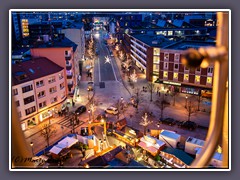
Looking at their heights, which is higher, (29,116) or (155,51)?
(155,51)

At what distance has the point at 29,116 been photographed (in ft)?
104

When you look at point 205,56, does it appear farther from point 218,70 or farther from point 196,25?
point 196,25

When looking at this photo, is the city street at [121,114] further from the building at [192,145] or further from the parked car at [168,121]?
the building at [192,145]

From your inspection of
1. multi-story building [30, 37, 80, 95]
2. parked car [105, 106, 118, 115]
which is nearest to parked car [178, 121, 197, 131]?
parked car [105, 106, 118, 115]

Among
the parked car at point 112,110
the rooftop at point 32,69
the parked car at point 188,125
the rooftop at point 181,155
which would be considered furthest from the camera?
the parked car at point 112,110

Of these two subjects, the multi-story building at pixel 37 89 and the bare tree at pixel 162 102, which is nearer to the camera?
the multi-story building at pixel 37 89

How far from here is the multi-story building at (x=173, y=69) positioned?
41.0 meters

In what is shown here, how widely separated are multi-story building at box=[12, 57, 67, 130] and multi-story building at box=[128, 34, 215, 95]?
1728cm

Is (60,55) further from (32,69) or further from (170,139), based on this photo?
(170,139)

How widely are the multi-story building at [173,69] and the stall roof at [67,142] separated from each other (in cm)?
2059

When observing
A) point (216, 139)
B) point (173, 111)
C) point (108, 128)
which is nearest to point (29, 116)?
point (108, 128)

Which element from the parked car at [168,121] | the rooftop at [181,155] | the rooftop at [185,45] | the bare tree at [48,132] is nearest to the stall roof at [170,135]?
the rooftop at [181,155]

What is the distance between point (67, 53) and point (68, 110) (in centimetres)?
818

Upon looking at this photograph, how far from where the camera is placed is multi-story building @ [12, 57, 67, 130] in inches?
1202
